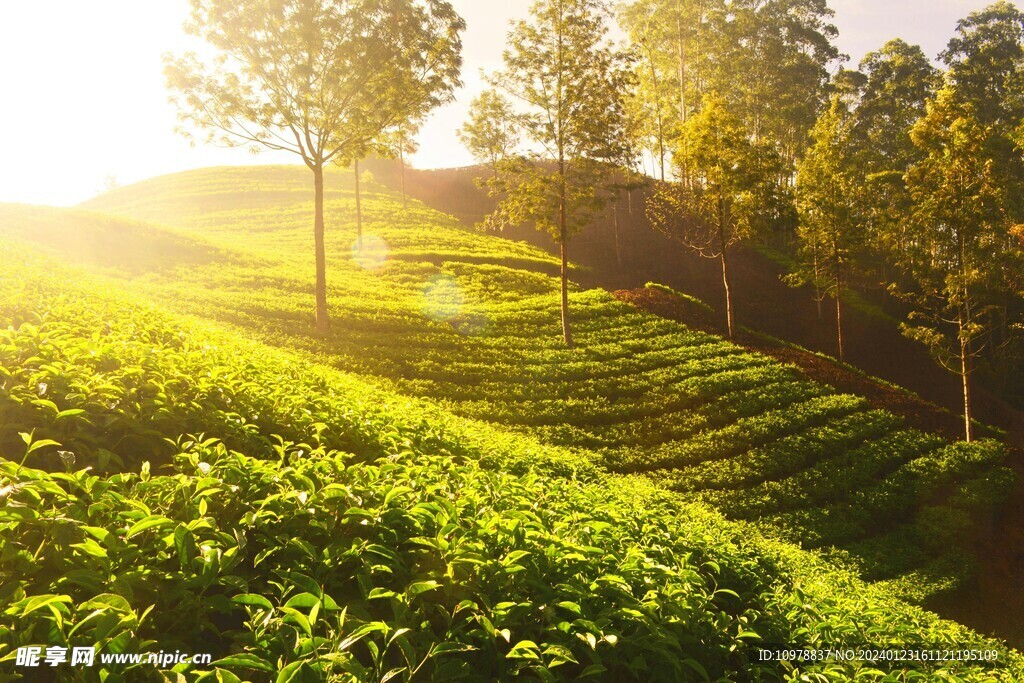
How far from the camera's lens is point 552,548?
3.93 meters

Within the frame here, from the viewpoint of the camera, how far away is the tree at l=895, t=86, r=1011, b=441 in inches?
827

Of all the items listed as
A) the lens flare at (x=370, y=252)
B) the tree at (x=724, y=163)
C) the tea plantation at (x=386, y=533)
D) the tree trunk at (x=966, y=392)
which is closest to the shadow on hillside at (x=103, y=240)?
the lens flare at (x=370, y=252)

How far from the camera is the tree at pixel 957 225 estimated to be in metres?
21.0

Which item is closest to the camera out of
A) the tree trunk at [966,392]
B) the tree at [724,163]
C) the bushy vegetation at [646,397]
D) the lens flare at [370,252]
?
the bushy vegetation at [646,397]

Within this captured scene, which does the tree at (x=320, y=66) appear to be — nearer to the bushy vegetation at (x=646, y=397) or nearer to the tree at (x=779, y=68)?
the bushy vegetation at (x=646, y=397)

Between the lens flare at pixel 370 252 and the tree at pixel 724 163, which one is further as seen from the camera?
the lens flare at pixel 370 252

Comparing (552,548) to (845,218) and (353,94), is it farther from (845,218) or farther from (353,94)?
(845,218)

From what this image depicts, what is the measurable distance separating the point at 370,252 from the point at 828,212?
2839 cm

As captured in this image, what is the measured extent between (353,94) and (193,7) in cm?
586

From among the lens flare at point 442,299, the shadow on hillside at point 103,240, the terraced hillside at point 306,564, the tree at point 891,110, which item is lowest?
the terraced hillside at point 306,564

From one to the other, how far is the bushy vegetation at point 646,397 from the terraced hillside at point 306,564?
984 cm

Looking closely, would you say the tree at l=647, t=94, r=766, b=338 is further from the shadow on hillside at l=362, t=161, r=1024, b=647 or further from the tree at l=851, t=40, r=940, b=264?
the tree at l=851, t=40, r=940, b=264

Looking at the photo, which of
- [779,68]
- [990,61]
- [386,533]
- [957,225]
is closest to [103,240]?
[386,533]

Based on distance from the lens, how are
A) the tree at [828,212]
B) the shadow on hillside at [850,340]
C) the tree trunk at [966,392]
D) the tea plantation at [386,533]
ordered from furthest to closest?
the tree at [828,212] < the tree trunk at [966,392] < the shadow on hillside at [850,340] < the tea plantation at [386,533]
